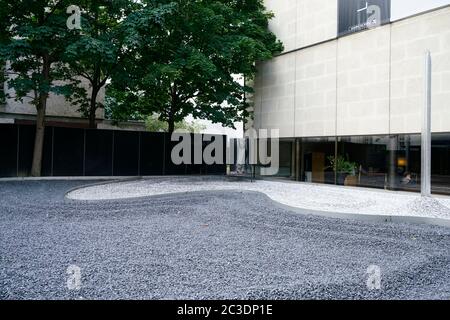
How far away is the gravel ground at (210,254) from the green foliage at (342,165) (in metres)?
7.81

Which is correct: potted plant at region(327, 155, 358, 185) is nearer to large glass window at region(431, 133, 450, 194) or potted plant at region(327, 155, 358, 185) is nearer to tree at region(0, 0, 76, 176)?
large glass window at region(431, 133, 450, 194)

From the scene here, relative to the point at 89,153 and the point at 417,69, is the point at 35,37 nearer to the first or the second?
the point at 89,153

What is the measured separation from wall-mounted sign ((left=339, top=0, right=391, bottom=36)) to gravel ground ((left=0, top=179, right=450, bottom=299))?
989 centimetres

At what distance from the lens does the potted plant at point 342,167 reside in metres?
15.7

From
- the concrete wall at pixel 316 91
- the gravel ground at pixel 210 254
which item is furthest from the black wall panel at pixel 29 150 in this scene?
the concrete wall at pixel 316 91

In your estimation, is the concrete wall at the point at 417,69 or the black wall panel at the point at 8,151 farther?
the black wall panel at the point at 8,151

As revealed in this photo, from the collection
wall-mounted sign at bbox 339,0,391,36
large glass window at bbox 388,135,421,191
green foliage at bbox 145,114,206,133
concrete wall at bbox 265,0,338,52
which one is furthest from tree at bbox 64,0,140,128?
green foliage at bbox 145,114,206,133

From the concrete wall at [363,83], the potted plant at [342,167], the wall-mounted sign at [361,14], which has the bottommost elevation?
the potted plant at [342,167]

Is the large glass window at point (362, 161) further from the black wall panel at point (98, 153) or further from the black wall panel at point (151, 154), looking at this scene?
the black wall panel at point (98, 153)

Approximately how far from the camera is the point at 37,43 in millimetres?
15164

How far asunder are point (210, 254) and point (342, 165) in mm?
12031

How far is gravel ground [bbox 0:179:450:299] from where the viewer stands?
3.87m

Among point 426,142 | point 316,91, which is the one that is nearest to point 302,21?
point 316,91
